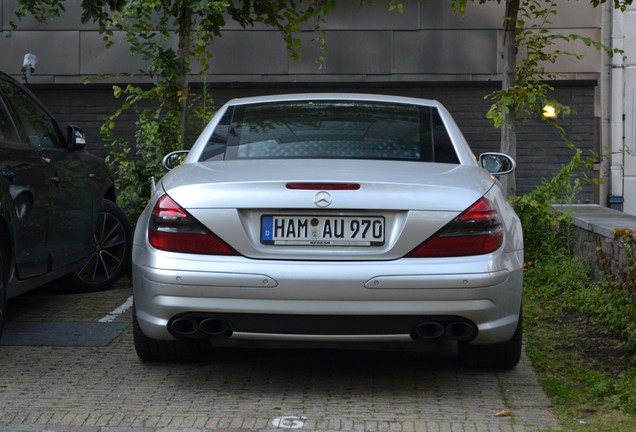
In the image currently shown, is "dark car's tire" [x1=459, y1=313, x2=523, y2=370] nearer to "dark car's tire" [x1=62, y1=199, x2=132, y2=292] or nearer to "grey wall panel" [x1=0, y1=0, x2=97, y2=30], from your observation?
"dark car's tire" [x1=62, y1=199, x2=132, y2=292]

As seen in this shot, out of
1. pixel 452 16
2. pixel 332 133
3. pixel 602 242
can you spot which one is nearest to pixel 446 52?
pixel 452 16

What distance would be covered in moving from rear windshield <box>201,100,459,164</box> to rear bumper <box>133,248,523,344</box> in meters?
0.87

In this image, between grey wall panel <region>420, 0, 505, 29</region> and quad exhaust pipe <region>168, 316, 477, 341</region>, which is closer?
quad exhaust pipe <region>168, 316, 477, 341</region>

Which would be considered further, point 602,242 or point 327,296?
point 602,242

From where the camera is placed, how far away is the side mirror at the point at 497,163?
6746mm

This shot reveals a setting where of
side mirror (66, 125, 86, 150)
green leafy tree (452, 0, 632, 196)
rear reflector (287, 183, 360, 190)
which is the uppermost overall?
green leafy tree (452, 0, 632, 196)

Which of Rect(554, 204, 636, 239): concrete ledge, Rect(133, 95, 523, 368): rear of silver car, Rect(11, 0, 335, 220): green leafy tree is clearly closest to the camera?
Rect(133, 95, 523, 368): rear of silver car

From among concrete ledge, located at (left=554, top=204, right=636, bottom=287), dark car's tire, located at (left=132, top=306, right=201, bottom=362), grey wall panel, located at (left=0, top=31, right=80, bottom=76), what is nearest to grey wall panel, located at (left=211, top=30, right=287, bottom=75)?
Answer: grey wall panel, located at (left=0, top=31, right=80, bottom=76)

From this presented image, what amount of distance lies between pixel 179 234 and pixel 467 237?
1.29 metres

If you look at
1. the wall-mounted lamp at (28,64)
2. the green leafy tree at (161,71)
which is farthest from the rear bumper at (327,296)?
the wall-mounted lamp at (28,64)

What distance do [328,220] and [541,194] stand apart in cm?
521

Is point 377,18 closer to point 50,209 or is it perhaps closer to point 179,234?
point 50,209

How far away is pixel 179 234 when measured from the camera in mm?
5234

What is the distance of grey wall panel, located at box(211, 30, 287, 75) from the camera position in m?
13.5
